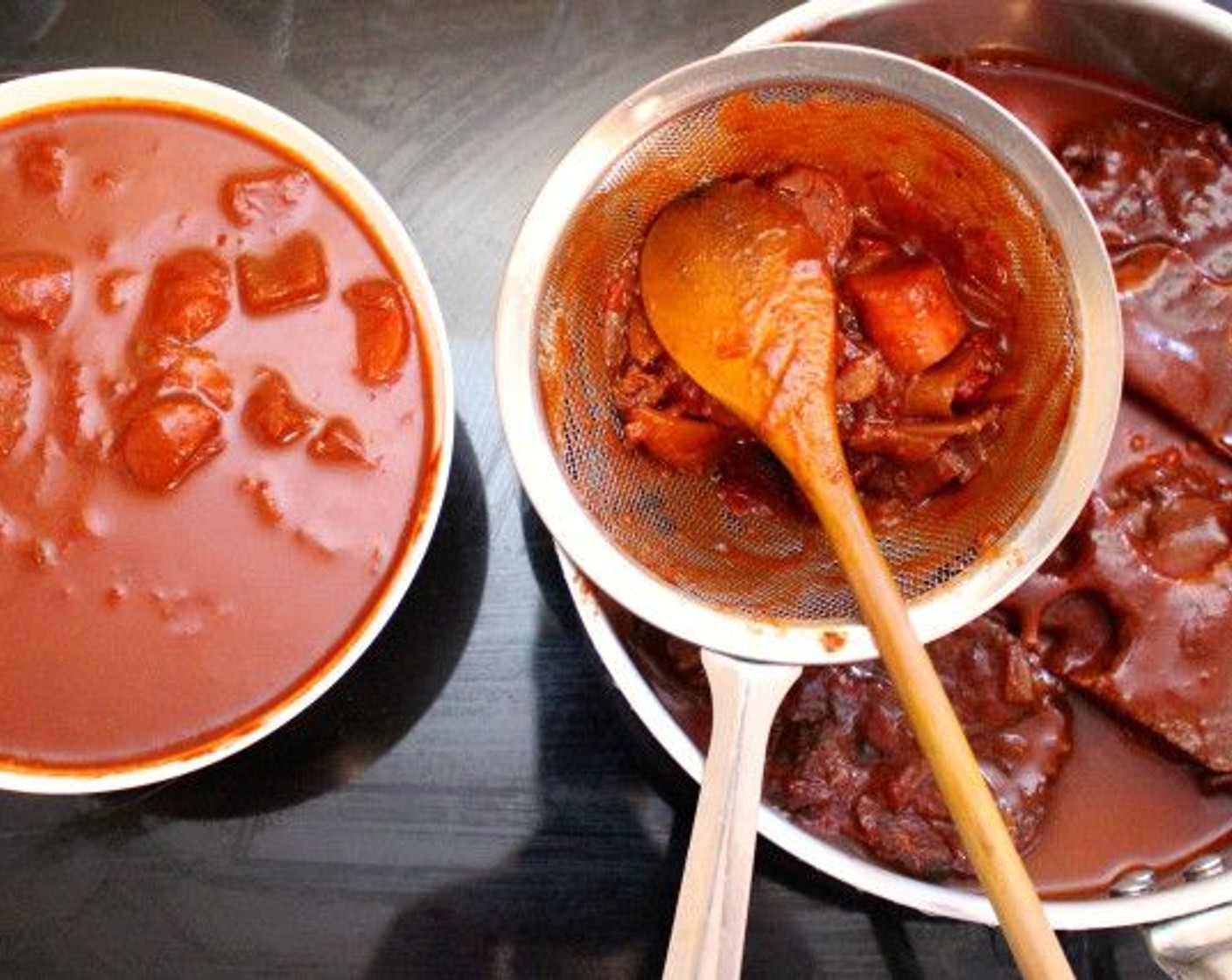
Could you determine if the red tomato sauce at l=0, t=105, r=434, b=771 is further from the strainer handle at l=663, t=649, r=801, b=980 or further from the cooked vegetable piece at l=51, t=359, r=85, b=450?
the strainer handle at l=663, t=649, r=801, b=980

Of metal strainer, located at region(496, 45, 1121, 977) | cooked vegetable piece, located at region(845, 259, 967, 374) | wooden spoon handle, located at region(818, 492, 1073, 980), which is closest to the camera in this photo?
wooden spoon handle, located at region(818, 492, 1073, 980)

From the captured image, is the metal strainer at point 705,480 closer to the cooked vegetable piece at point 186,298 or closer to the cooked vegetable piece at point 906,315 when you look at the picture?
the cooked vegetable piece at point 906,315

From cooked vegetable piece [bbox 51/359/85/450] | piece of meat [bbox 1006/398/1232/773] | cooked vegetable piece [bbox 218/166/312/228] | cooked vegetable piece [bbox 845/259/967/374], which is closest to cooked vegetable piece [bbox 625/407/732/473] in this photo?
cooked vegetable piece [bbox 845/259/967/374]

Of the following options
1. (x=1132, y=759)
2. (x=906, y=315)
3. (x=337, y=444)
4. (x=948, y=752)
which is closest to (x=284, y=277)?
(x=337, y=444)

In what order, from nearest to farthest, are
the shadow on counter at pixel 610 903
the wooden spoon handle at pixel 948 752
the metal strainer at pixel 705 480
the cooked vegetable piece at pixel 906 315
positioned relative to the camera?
the wooden spoon handle at pixel 948 752 → the metal strainer at pixel 705 480 → the cooked vegetable piece at pixel 906 315 → the shadow on counter at pixel 610 903

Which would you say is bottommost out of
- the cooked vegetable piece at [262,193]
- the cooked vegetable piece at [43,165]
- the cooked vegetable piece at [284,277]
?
the cooked vegetable piece at [284,277]

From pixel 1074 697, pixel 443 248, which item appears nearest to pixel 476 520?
pixel 443 248

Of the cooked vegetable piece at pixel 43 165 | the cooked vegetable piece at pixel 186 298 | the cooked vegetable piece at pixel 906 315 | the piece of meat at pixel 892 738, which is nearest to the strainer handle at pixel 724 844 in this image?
the piece of meat at pixel 892 738
